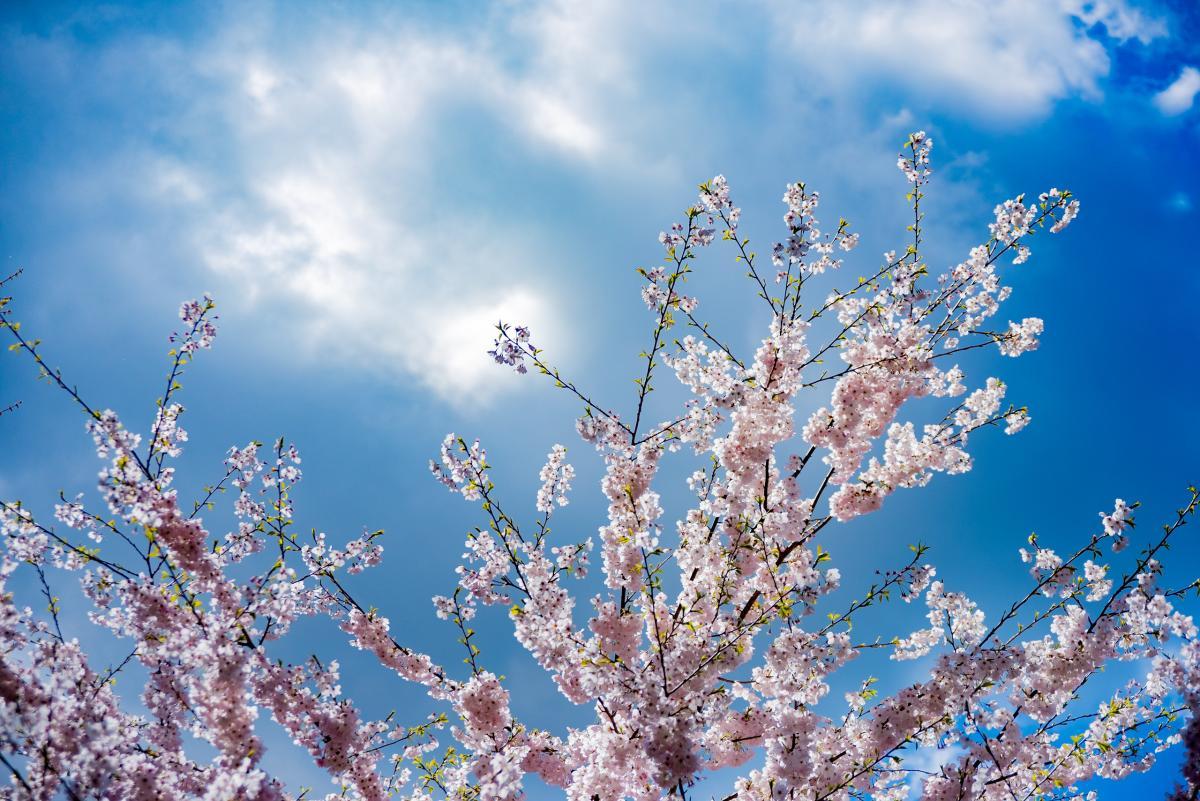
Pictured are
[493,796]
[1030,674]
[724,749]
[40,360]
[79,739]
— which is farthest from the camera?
[724,749]

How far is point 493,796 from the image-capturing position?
429 cm

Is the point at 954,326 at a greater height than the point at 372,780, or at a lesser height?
greater

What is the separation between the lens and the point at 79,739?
3342 millimetres

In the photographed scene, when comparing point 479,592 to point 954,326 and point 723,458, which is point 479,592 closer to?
point 723,458

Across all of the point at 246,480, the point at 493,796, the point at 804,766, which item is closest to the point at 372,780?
the point at 493,796

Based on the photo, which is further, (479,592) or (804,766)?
(479,592)

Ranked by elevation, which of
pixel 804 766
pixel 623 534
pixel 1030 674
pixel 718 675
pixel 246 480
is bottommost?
pixel 804 766

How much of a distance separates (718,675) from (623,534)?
5.27ft

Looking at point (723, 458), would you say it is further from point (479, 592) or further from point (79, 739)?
point (79, 739)

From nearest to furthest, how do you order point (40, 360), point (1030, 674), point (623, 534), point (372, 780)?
point (40, 360)
point (372, 780)
point (623, 534)
point (1030, 674)

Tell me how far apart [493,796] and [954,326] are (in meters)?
6.57

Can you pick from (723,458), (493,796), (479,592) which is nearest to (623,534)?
(723,458)

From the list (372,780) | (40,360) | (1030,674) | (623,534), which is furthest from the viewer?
(1030,674)

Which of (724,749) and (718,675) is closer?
(718,675)
